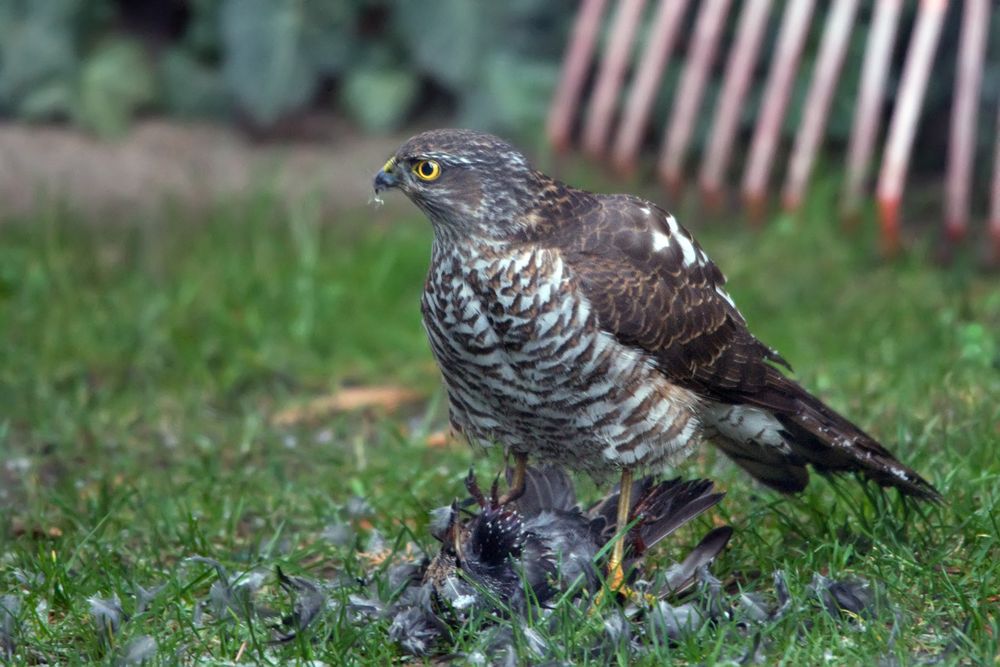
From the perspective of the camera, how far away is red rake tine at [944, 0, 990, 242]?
21.1ft

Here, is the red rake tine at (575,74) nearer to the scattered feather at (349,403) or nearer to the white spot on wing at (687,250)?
the scattered feather at (349,403)

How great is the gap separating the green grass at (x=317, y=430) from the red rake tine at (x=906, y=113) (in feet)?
0.81

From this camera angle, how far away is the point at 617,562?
3.64 metres

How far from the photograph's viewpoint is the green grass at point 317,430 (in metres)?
3.48

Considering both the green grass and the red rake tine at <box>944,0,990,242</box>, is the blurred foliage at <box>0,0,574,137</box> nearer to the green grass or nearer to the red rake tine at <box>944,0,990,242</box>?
the green grass

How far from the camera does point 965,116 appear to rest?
6.45 meters

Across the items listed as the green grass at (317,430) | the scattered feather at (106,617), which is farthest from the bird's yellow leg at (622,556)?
the scattered feather at (106,617)

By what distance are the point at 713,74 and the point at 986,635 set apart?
4535 mm

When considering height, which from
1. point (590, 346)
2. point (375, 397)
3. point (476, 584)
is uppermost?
point (590, 346)

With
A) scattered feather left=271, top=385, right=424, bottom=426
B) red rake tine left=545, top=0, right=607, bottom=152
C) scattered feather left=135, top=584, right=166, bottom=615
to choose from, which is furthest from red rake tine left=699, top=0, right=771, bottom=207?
scattered feather left=135, top=584, right=166, bottom=615

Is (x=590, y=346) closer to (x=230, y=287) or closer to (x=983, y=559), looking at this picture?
(x=983, y=559)

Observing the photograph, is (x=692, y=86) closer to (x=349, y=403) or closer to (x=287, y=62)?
(x=287, y=62)

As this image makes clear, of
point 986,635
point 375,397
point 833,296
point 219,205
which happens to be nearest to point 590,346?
point 986,635

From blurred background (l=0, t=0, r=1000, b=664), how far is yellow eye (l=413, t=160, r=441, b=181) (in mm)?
1012
